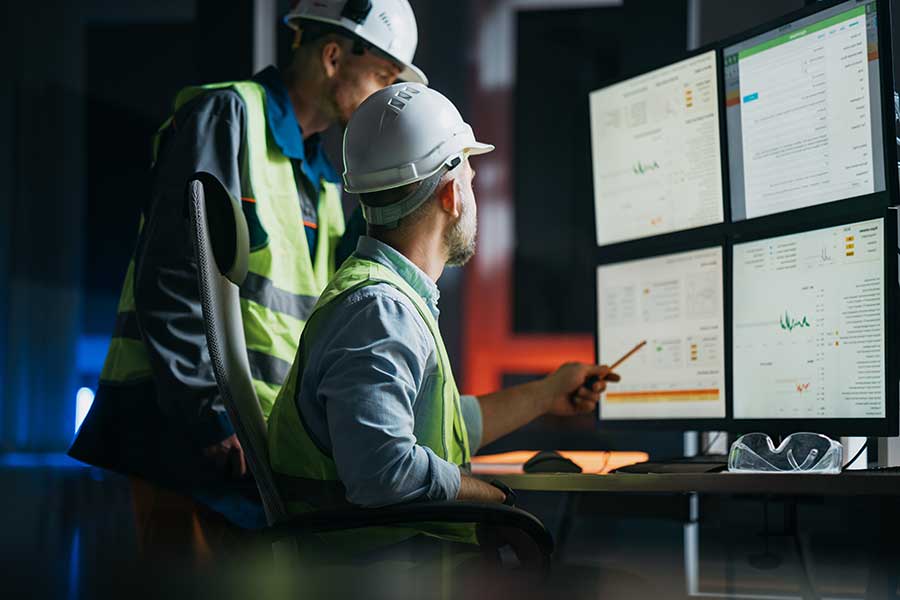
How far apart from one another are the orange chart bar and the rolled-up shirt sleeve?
0.73m

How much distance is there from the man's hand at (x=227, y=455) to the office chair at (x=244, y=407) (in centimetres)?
37

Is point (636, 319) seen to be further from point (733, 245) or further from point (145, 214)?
point (145, 214)

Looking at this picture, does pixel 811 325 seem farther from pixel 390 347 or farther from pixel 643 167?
pixel 390 347

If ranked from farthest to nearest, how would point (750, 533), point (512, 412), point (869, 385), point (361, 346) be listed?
point (750, 533), point (512, 412), point (869, 385), point (361, 346)

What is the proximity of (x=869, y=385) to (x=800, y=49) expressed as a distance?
592mm

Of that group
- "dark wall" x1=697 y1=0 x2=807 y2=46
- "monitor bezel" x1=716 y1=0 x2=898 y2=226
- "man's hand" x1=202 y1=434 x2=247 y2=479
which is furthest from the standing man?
"monitor bezel" x1=716 y1=0 x2=898 y2=226

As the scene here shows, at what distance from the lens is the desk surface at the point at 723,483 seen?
53.5 inches

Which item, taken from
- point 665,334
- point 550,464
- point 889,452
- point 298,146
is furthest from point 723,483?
point 298,146

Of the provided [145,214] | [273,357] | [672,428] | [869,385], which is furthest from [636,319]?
[145,214]

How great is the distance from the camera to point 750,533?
2844 mm

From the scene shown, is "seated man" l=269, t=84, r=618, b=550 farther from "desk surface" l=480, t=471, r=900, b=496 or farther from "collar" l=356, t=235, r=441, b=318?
"desk surface" l=480, t=471, r=900, b=496

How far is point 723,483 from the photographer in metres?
1.45

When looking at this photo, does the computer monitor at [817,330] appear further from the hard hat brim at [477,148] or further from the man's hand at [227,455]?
the man's hand at [227,455]

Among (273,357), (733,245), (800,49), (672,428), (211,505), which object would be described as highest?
(800,49)
